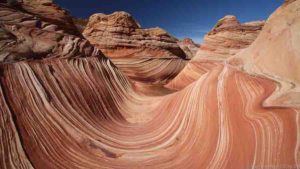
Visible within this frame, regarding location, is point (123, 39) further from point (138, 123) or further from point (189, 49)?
point (189, 49)

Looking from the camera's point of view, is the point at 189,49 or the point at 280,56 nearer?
the point at 280,56

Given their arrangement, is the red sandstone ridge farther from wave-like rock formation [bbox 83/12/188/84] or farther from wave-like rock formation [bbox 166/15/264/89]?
wave-like rock formation [bbox 166/15/264/89]

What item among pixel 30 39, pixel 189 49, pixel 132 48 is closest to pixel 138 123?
pixel 30 39

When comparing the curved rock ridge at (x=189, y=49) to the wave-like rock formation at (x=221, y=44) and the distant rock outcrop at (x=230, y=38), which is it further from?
the distant rock outcrop at (x=230, y=38)

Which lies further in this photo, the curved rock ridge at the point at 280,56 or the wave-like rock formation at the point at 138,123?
the curved rock ridge at the point at 280,56

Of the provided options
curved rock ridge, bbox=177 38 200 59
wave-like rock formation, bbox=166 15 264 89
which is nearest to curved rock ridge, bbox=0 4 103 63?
wave-like rock formation, bbox=166 15 264 89

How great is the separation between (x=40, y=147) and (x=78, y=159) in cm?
42

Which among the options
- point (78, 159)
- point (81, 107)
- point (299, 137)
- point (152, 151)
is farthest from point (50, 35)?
point (299, 137)

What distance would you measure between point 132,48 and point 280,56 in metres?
8.76

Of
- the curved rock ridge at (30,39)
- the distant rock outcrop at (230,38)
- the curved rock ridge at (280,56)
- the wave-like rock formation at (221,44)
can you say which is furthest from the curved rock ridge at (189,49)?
the curved rock ridge at (280,56)

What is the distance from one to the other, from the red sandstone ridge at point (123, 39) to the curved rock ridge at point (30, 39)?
610 centimetres

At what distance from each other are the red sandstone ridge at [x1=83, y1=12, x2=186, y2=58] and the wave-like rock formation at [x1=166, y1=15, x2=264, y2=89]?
246 centimetres

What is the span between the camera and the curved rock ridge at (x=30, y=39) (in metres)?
3.14

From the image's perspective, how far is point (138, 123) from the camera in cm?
370
